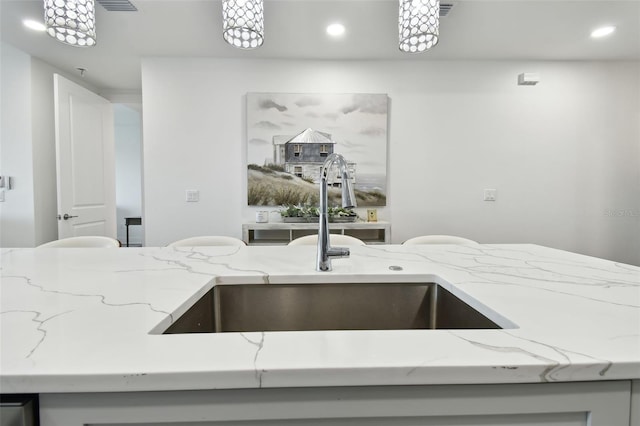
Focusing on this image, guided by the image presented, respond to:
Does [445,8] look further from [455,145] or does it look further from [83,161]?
[83,161]

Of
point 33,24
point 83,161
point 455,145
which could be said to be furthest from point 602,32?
point 83,161

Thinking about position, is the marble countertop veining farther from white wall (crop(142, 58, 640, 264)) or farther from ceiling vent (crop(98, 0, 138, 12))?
white wall (crop(142, 58, 640, 264))

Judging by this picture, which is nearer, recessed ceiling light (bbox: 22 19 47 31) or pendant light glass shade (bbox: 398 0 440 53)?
pendant light glass shade (bbox: 398 0 440 53)

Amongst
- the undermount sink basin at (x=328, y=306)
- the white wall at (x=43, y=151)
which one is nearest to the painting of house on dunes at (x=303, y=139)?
the white wall at (x=43, y=151)

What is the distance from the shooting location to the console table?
2799 millimetres

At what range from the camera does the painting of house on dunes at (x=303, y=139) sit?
10.0ft

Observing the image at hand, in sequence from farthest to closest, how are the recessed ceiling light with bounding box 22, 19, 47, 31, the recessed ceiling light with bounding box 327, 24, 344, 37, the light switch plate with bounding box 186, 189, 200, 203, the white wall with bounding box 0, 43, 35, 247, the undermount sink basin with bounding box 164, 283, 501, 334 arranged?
the light switch plate with bounding box 186, 189, 200, 203, the white wall with bounding box 0, 43, 35, 247, the recessed ceiling light with bounding box 327, 24, 344, 37, the recessed ceiling light with bounding box 22, 19, 47, 31, the undermount sink basin with bounding box 164, 283, 501, 334

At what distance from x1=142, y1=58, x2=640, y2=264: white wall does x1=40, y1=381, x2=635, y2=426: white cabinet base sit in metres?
2.71

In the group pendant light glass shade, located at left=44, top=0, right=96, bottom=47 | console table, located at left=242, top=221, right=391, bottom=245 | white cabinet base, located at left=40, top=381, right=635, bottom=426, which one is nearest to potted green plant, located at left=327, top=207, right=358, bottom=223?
console table, located at left=242, top=221, right=391, bottom=245

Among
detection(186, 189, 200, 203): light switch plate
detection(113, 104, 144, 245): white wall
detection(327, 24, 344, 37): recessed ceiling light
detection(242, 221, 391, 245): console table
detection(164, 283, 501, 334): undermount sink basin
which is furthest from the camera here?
detection(113, 104, 144, 245): white wall

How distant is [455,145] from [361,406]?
3.15 metres

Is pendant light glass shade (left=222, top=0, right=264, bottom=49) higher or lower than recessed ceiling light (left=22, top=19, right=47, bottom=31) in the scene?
lower

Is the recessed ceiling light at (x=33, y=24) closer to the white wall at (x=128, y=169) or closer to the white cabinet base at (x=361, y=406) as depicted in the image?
the white cabinet base at (x=361, y=406)

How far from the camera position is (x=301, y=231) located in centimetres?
307
